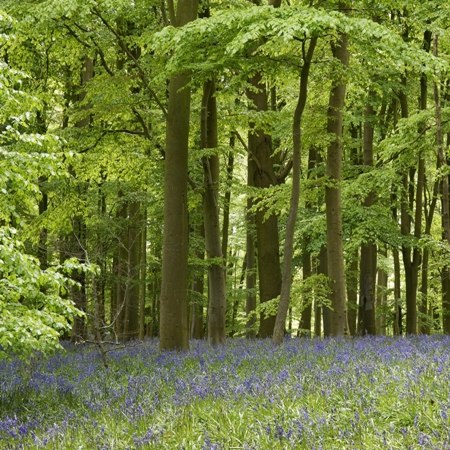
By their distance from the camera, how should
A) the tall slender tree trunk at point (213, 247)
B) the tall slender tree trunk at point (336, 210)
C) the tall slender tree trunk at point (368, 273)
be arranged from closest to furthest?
the tall slender tree trunk at point (336, 210) < the tall slender tree trunk at point (213, 247) < the tall slender tree trunk at point (368, 273)

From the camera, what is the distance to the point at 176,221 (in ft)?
41.1

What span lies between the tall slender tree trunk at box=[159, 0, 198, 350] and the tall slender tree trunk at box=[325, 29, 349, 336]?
3.44m

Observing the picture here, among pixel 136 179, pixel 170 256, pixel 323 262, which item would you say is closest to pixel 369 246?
pixel 323 262

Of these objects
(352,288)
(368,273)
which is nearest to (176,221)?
(368,273)

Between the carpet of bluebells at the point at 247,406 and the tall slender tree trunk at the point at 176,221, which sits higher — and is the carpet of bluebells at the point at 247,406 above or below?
below

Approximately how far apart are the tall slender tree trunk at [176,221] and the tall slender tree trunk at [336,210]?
344 centimetres

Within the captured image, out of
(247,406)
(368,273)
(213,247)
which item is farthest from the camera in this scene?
(368,273)

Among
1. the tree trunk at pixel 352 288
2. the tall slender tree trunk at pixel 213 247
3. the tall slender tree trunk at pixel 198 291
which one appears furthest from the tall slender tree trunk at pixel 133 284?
the tree trunk at pixel 352 288

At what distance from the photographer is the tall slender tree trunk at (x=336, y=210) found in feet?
44.3

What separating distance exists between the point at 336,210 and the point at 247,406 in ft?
29.8

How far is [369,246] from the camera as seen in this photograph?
20.3 metres

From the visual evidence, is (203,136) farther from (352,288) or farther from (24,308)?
(352,288)

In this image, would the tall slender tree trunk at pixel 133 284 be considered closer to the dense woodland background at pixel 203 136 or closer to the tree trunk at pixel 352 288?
the dense woodland background at pixel 203 136

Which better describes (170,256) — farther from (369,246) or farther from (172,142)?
(369,246)
